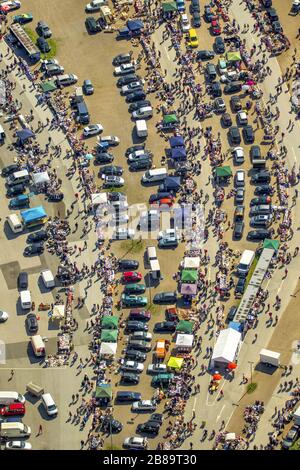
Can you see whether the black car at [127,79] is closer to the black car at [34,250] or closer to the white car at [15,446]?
the black car at [34,250]

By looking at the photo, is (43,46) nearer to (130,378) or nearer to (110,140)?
(110,140)

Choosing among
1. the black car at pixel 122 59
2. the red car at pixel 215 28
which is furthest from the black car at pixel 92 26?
the red car at pixel 215 28

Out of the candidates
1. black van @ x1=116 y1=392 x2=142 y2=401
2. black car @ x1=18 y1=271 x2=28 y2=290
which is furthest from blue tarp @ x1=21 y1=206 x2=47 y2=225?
black van @ x1=116 y1=392 x2=142 y2=401

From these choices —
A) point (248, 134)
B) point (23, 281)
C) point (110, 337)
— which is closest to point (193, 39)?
point (248, 134)

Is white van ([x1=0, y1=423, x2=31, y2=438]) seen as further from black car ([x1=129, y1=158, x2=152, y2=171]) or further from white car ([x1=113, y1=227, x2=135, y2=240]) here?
black car ([x1=129, y1=158, x2=152, y2=171])
